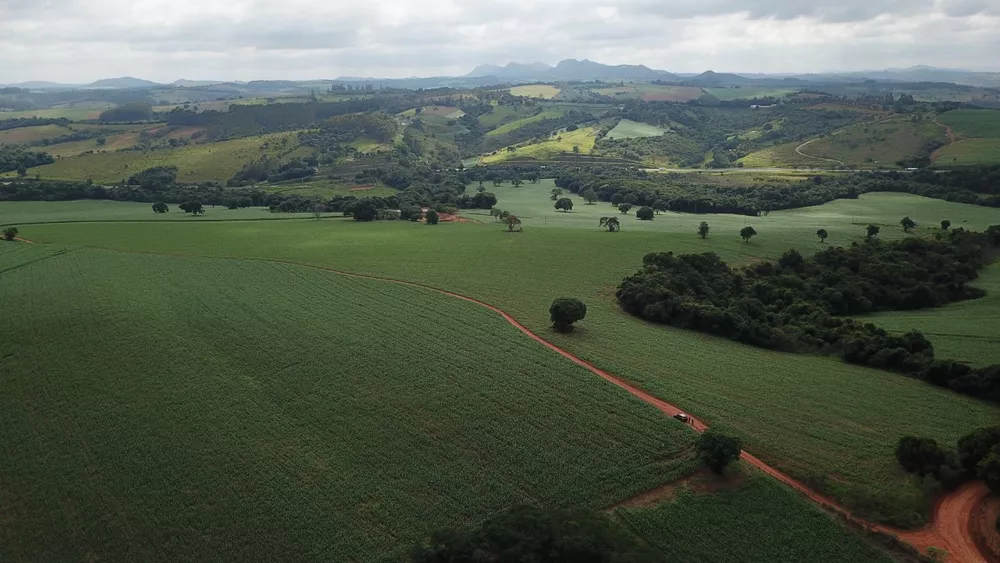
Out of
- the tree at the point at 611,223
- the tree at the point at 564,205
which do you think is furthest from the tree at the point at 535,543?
the tree at the point at 564,205

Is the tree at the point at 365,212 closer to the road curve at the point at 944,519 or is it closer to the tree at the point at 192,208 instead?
the tree at the point at 192,208

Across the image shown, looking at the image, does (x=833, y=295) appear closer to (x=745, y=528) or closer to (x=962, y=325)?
(x=962, y=325)

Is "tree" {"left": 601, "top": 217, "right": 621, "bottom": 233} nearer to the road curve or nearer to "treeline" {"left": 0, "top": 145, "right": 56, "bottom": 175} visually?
the road curve

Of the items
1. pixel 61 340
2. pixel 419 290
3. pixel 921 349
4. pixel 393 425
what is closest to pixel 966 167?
pixel 921 349

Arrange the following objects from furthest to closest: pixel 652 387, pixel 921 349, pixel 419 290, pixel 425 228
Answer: pixel 425 228 → pixel 419 290 → pixel 921 349 → pixel 652 387

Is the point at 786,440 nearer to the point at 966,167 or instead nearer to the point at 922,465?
the point at 922,465

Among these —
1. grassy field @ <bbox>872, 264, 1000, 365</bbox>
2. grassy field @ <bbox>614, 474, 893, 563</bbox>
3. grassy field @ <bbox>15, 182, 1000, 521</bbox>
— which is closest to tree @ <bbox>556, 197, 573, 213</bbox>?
grassy field @ <bbox>15, 182, 1000, 521</bbox>
